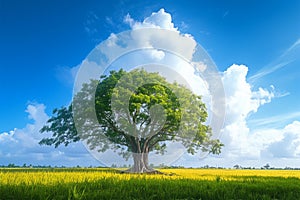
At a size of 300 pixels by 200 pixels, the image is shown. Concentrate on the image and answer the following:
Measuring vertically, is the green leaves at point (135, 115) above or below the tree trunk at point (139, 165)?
above

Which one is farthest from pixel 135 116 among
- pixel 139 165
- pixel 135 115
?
pixel 139 165

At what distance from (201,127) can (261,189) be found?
20254mm

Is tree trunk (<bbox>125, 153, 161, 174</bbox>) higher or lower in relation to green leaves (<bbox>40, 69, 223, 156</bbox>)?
lower

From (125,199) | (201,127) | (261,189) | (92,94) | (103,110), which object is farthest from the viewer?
(201,127)

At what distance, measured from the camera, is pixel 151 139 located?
31.2 metres

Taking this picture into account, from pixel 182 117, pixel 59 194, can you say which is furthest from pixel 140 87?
pixel 59 194

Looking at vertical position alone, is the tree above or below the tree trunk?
above

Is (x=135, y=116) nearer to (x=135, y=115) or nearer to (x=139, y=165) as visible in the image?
(x=135, y=115)

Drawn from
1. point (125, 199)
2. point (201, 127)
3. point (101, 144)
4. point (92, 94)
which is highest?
point (92, 94)

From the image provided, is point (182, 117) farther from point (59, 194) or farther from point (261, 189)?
point (59, 194)

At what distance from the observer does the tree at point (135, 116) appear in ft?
88.1

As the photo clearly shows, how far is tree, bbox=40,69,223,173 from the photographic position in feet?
88.1

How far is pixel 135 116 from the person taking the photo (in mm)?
27500

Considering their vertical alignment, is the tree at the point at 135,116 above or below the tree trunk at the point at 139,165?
above
